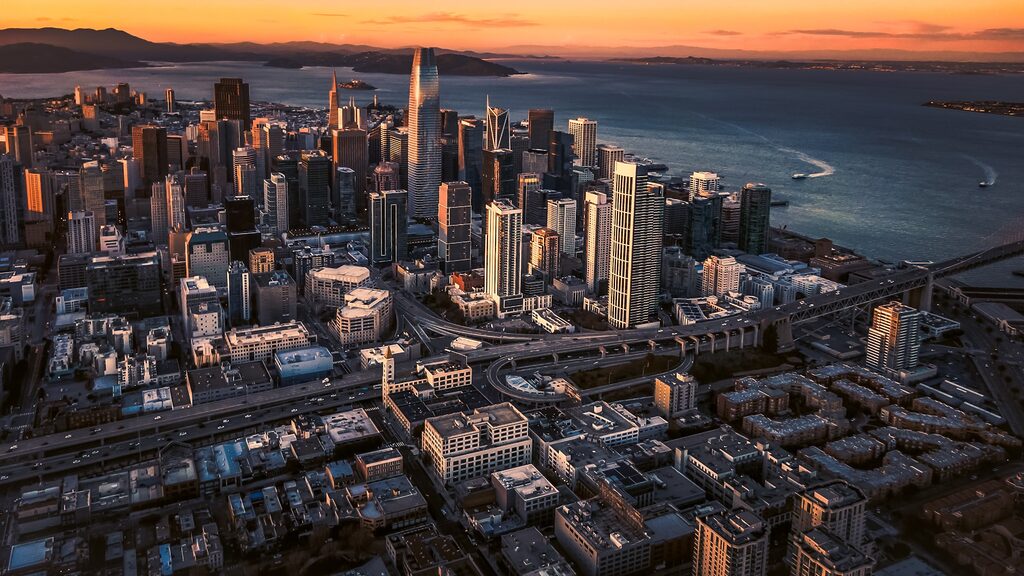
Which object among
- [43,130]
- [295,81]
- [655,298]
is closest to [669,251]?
[655,298]

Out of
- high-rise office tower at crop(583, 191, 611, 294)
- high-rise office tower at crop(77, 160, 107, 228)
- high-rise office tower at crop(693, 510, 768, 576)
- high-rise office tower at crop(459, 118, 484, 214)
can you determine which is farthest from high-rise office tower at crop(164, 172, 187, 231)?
high-rise office tower at crop(693, 510, 768, 576)

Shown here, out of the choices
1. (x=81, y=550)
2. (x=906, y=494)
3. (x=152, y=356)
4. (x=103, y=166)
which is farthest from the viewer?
(x=103, y=166)

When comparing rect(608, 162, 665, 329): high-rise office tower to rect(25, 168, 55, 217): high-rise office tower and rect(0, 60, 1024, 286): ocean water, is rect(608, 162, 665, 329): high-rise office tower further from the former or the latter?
rect(25, 168, 55, 217): high-rise office tower

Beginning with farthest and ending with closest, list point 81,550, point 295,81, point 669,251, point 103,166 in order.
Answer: point 295,81, point 103,166, point 669,251, point 81,550

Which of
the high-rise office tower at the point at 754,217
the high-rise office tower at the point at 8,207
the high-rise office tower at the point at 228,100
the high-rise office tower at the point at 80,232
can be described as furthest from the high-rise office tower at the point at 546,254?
the high-rise office tower at the point at 228,100

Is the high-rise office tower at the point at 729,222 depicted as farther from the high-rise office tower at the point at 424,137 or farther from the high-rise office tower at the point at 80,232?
the high-rise office tower at the point at 80,232

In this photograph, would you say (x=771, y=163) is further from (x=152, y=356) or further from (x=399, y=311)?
(x=152, y=356)
